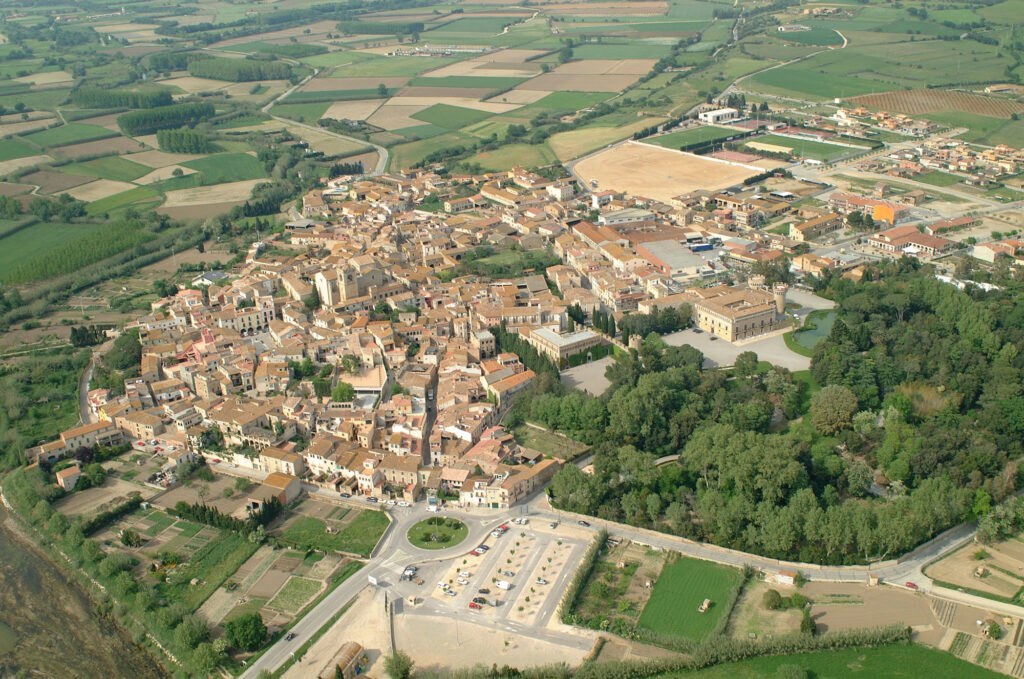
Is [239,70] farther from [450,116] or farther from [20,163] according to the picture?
[20,163]

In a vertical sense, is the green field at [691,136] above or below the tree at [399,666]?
above

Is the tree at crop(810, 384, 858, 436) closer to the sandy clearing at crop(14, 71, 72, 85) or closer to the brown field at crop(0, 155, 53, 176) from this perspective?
the brown field at crop(0, 155, 53, 176)

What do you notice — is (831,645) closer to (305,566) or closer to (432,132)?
(305,566)

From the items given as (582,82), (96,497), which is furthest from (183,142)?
(96,497)

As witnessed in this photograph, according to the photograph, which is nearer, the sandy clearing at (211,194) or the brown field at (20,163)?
the sandy clearing at (211,194)

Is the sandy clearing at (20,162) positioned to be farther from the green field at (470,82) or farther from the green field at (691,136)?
the green field at (691,136)

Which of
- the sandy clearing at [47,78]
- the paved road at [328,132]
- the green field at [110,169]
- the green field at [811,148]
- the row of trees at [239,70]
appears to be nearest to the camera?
the green field at [811,148]

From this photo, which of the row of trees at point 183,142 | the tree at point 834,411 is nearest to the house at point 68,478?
the tree at point 834,411
